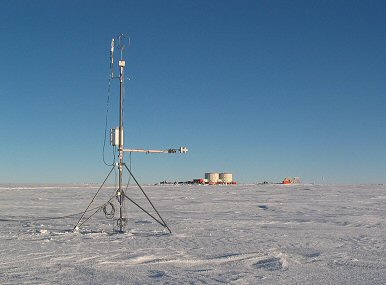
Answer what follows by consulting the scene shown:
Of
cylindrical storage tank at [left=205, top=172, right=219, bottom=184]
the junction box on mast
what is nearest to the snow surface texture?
the junction box on mast

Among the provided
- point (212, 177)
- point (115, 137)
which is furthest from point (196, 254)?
point (212, 177)

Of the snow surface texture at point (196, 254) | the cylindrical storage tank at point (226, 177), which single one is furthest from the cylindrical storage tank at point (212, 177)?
the snow surface texture at point (196, 254)

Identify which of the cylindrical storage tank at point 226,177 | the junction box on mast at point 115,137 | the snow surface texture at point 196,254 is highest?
the cylindrical storage tank at point 226,177

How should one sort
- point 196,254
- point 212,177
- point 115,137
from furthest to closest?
point 212,177, point 115,137, point 196,254

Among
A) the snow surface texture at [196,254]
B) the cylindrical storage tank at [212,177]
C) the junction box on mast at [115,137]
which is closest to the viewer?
the snow surface texture at [196,254]

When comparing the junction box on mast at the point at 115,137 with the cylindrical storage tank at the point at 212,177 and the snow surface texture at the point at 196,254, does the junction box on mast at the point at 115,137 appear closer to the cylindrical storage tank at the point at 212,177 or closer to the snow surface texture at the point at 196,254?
the snow surface texture at the point at 196,254

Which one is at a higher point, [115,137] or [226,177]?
[226,177]

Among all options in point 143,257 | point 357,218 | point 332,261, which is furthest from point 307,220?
point 143,257

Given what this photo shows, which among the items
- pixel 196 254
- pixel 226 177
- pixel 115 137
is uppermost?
pixel 226 177

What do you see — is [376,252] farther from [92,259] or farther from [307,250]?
[92,259]

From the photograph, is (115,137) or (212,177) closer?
(115,137)

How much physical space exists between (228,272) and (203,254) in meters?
1.25

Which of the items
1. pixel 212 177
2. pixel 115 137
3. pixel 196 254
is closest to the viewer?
pixel 196 254

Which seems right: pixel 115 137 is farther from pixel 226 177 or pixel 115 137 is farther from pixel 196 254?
pixel 226 177
